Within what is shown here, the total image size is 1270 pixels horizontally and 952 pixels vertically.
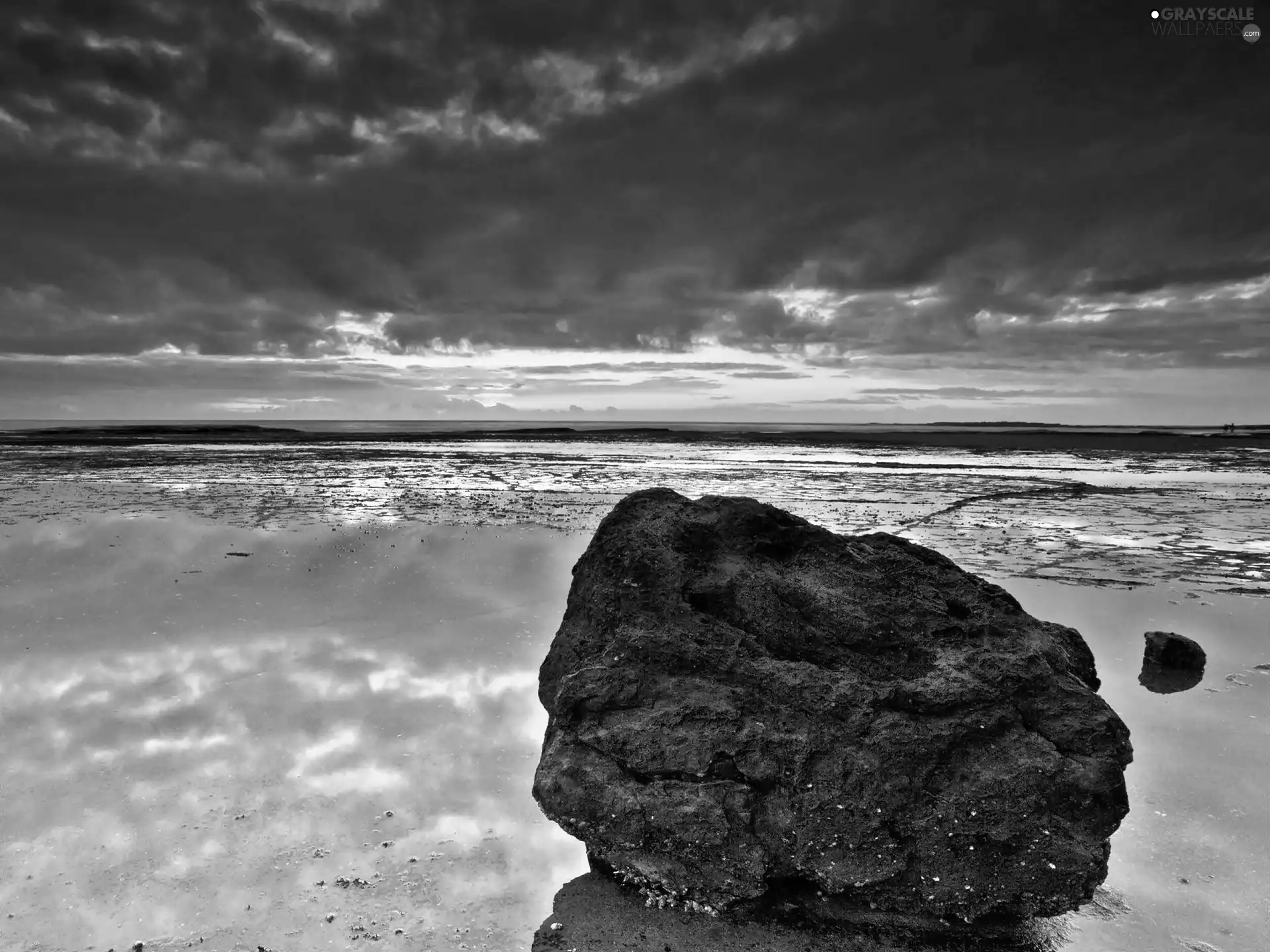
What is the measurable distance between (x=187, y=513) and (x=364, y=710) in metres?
16.0

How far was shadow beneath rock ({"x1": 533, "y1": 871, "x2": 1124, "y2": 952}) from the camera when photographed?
3752 mm

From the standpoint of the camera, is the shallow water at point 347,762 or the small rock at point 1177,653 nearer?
the shallow water at point 347,762

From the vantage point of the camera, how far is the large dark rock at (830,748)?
3971mm

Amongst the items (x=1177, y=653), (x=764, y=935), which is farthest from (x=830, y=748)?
(x=1177, y=653)

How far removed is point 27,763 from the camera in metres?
5.43

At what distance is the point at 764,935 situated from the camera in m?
3.82

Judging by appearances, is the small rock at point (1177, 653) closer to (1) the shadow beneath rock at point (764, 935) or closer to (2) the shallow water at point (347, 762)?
(2) the shallow water at point (347, 762)

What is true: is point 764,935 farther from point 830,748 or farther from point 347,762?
point 347,762

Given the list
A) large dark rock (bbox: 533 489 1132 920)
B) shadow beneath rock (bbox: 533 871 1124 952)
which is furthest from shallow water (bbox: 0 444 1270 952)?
large dark rock (bbox: 533 489 1132 920)

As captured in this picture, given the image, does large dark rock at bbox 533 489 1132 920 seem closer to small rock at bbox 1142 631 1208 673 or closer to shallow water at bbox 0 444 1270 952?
shallow water at bbox 0 444 1270 952

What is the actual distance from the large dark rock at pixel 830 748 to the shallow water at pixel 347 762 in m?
0.55

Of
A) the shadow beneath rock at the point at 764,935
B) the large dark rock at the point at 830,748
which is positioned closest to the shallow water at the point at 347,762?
the shadow beneath rock at the point at 764,935

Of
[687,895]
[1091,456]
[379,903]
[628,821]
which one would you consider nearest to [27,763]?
[379,903]

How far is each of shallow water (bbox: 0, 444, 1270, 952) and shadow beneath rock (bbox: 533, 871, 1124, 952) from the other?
5.5 inches
